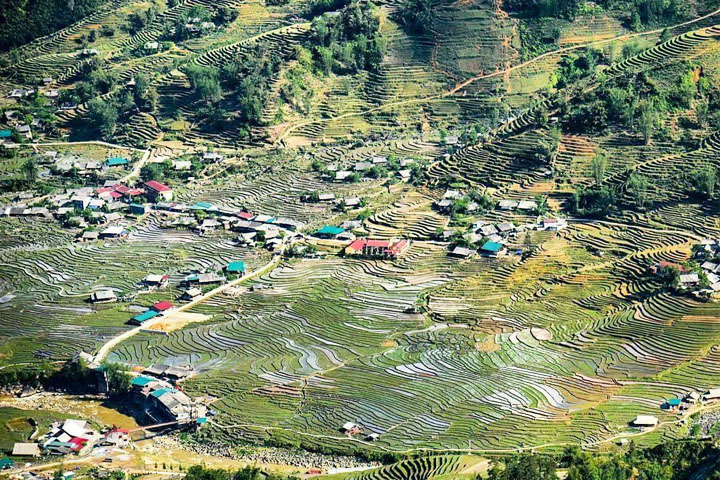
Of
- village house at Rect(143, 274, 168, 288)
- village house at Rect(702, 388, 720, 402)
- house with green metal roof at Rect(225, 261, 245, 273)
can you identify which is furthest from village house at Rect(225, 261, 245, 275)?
village house at Rect(702, 388, 720, 402)

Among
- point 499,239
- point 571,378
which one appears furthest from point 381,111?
point 571,378

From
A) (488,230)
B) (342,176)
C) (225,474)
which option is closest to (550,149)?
(488,230)

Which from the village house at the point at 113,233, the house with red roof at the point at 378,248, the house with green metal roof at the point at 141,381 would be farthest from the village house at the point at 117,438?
the village house at the point at 113,233

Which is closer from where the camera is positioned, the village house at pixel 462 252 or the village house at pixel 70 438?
the village house at pixel 70 438

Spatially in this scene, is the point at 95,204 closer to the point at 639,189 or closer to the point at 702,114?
the point at 639,189

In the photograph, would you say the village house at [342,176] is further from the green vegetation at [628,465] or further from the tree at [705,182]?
the green vegetation at [628,465]

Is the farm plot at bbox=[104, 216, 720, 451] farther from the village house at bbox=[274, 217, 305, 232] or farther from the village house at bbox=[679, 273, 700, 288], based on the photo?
the village house at bbox=[274, 217, 305, 232]
